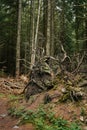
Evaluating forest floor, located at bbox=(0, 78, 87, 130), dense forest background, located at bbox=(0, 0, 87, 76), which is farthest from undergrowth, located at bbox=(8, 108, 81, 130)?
dense forest background, located at bbox=(0, 0, 87, 76)

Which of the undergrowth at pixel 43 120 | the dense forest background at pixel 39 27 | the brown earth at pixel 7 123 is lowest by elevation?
the brown earth at pixel 7 123

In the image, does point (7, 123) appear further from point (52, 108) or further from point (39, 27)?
point (39, 27)

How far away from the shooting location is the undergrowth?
8.16 meters

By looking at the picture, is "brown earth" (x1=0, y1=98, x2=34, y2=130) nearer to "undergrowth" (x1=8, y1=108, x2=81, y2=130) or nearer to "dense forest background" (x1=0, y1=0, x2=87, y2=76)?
"undergrowth" (x1=8, y1=108, x2=81, y2=130)

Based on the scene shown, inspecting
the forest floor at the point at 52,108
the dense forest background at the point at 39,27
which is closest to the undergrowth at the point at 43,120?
the forest floor at the point at 52,108

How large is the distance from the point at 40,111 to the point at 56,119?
944mm

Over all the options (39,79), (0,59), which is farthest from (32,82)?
(0,59)

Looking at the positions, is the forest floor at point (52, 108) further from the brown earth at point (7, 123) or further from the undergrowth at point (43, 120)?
the undergrowth at point (43, 120)

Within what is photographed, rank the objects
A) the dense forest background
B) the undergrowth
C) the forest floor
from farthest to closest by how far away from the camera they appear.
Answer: the dense forest background
the forest floor
the undergrowth

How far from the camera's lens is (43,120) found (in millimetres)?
8836

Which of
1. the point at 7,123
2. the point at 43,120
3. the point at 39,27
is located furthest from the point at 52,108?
the point at 39,27

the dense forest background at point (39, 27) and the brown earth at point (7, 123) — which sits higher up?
the dense forest background at point (39, 27)

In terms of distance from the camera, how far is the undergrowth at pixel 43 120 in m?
8.16

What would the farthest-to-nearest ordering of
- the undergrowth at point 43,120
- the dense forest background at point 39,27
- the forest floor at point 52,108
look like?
1. the dense forest background at point 39,27
2. the forest floor at point 52,108
3. the undergrowth at point 43,120
